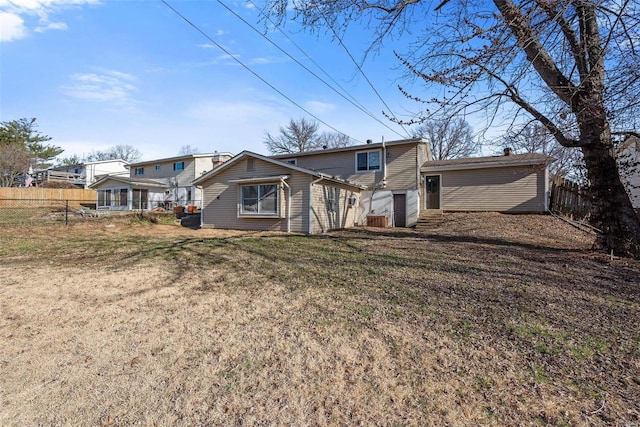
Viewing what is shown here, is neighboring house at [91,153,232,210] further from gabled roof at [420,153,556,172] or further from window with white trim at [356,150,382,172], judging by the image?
gabled roof at [420,153,556,172]

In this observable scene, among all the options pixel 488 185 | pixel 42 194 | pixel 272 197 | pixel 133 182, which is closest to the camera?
pixel 272 197

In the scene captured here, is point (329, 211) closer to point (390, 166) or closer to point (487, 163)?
point (390, 166)

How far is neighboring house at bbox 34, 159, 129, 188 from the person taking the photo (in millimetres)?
35481

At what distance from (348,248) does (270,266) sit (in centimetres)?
297

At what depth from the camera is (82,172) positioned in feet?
124

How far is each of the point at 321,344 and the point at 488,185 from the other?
621 inches

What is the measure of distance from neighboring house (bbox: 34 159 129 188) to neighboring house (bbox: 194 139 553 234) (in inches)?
1059

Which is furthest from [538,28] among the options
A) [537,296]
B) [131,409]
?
[131,409]

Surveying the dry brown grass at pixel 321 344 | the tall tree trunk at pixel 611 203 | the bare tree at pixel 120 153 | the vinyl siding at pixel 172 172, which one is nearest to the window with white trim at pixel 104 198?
the vinyl siding at pixel 172 172

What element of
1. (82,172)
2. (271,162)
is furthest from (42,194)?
(271,162)

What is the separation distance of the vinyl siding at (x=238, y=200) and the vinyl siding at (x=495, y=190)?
8.30m

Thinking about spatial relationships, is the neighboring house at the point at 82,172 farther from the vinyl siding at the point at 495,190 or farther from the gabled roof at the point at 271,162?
the vinyl siding at the point at 495,190

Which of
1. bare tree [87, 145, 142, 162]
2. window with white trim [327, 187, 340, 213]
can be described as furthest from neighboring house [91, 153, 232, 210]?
bare tree [87, 145, 142, 162]

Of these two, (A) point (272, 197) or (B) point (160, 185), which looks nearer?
(A) point (272, 197)
